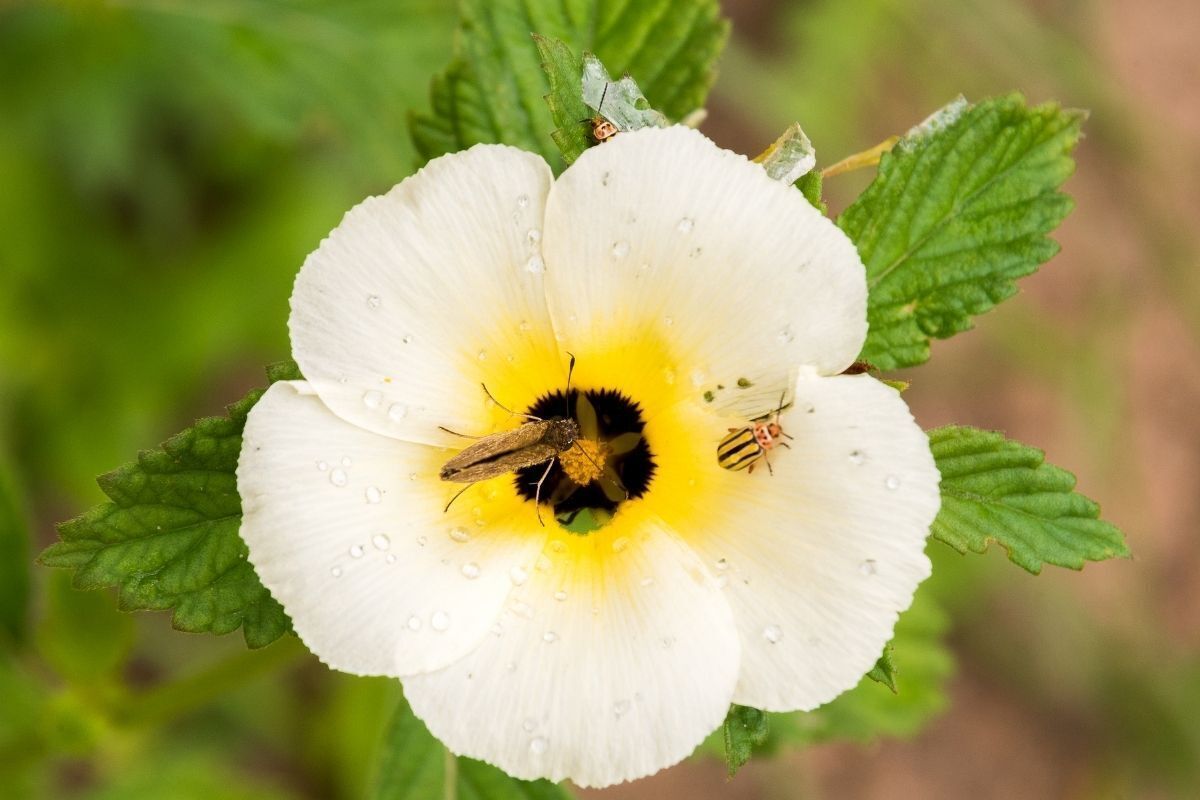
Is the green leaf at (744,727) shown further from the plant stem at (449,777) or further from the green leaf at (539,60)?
the green leaf at (539,60)

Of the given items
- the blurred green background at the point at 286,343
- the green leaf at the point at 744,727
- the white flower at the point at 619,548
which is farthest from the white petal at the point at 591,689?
the blurred green background at the point at 286,343

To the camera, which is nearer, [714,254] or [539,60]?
[714,254]

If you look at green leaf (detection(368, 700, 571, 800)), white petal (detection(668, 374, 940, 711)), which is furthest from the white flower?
green leaf (detection(368, 700, 571, 800))

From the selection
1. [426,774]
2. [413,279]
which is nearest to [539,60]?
[413,279]

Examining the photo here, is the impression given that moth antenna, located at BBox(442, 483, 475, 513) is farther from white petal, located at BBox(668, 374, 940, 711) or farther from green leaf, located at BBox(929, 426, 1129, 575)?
green leaf, located at BBox(929, 426, 1129, 575)

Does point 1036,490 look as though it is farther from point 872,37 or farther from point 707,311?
point 872,37

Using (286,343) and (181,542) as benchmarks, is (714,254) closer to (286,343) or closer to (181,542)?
(181,542)
